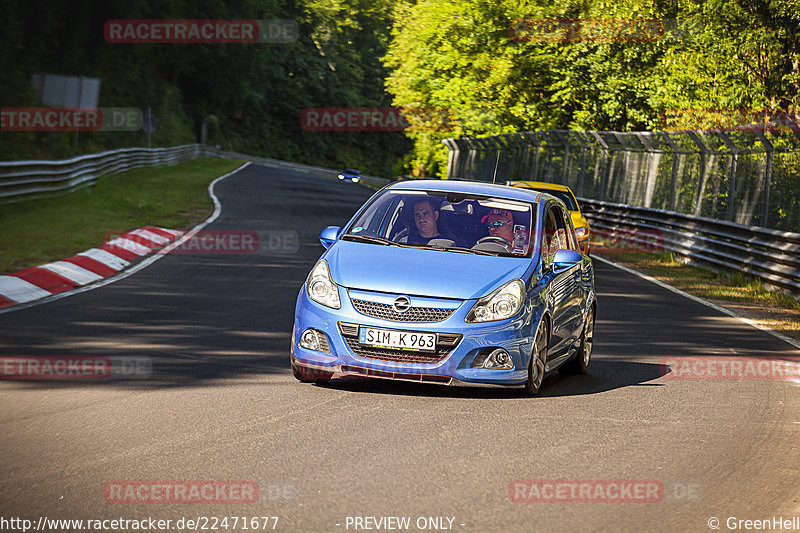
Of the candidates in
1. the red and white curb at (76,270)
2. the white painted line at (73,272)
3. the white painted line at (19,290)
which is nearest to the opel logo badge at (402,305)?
the red and white curb at (76,270)

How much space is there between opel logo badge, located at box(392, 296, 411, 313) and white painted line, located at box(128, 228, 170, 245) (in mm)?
12163

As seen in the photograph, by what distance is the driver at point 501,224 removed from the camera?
8.92 m

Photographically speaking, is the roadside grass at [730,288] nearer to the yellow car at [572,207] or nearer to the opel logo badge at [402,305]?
the yellow car at [572,207]

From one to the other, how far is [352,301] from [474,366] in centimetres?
98

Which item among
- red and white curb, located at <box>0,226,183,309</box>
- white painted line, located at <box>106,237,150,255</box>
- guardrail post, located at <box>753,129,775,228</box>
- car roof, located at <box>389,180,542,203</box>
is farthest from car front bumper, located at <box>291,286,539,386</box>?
guardrail post, located at <box>753,129,775,228</box>

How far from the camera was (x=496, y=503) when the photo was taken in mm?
5418

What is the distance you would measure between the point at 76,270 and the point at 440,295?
8.15 metres

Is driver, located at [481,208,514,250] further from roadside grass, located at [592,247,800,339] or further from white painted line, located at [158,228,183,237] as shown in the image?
white painted line, located at [158,228,183,237]

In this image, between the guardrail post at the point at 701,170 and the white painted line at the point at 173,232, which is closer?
the white painted line at the point at 173,232

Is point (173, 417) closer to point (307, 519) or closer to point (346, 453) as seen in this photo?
point (346, 453)

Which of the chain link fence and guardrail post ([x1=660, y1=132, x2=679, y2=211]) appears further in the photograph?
guardrail post ([x1=660, y1=132, x2=679, y2=211])

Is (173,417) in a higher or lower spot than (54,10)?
lower

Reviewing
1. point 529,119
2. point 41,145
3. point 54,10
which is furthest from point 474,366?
point 54,10

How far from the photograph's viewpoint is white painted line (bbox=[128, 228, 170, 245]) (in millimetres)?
19478
